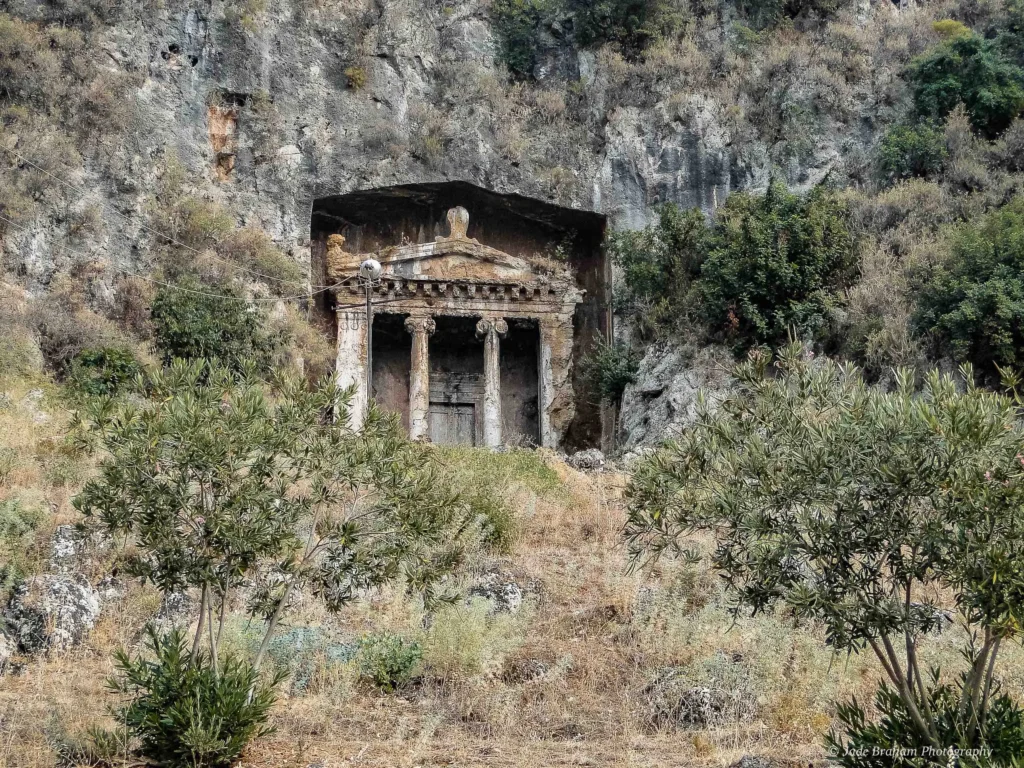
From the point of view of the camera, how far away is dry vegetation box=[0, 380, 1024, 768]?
9.16 m

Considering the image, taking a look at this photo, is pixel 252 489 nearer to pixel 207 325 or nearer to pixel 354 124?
pixel 207 325

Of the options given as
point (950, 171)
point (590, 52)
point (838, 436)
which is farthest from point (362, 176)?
point (838, 436)

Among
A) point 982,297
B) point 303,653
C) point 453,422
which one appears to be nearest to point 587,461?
point 453,422

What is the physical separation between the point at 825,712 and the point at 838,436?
3.86 metres

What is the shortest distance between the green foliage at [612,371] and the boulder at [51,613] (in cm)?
1281

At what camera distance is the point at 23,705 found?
9.63 m

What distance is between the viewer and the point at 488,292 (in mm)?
23906

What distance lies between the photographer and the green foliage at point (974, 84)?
78.3ft

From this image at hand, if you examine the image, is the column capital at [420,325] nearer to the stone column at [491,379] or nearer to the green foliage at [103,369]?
the stone column at [491,379]

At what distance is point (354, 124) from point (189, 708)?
59.2ft

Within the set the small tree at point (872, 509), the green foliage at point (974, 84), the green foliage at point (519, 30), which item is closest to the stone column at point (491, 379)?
the green foliage at point (519, 30)

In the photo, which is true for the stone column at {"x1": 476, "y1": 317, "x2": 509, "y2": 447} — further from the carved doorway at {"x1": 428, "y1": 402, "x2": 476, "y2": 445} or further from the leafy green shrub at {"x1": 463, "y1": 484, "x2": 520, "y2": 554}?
the leafy green shrub at {"x1": 463, "y1": 484, "x2": 520, "y2": 554}

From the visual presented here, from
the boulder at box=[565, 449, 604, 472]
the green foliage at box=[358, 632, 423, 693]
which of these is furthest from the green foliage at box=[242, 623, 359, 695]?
the boulder at box=[565, 449, 604, 472]

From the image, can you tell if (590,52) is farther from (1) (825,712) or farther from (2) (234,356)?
(1) (825,712)
